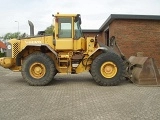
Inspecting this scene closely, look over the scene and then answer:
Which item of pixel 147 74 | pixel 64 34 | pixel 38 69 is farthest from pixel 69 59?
pixel 147 74

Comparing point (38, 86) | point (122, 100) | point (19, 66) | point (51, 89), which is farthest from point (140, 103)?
point (19, 66)

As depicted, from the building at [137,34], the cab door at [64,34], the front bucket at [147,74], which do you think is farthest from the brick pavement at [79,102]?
the building at [137,34]

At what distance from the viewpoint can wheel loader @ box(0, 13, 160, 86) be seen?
41.7ft

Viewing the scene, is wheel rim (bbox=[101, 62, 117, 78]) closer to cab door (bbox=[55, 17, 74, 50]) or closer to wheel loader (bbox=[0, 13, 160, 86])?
wheel loader (bbox=[0, 13, 160, 86])

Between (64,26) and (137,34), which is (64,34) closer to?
(64,26)

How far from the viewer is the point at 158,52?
901 inches

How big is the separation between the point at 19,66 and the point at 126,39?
11.4 metres

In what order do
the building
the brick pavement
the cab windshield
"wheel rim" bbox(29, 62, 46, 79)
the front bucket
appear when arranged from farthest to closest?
the building, the cab windshield, "wheel rim" bbox(29, 62, 46, 79), the front bucket, the brick pavement

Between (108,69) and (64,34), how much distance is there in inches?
92.5

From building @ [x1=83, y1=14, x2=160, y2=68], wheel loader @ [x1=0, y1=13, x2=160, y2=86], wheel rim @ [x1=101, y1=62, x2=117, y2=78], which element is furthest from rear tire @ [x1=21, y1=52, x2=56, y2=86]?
building @ [x1=83, y1=14, x2=160, y2=68]

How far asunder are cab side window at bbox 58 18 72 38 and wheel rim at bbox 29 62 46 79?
1517 millimetres

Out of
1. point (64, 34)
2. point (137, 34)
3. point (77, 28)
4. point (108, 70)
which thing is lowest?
point (108, 70)

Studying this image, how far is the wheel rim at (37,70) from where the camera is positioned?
41.8 ft

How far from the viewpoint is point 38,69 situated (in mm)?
12797
